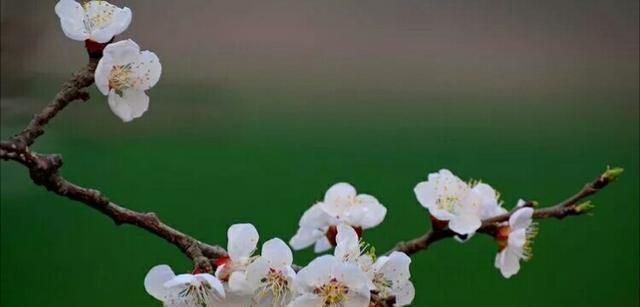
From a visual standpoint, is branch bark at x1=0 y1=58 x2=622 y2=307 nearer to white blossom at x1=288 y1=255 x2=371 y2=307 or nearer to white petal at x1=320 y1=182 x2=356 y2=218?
white blossom at x1=288 y1=255 x2=371 y2=307

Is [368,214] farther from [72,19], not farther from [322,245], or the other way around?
[72,19]

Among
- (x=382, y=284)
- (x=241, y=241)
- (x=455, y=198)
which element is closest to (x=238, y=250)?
(x=241, y=241)

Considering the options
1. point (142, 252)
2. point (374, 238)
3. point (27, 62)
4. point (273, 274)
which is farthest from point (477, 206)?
point (27, 62)

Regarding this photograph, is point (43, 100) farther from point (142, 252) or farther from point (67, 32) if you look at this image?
point (67, 32)

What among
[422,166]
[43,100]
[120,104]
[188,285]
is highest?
[43,100]

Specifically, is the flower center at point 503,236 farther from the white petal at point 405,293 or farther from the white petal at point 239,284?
the white petal at point 239,284

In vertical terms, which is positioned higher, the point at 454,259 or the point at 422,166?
the point at 422,166

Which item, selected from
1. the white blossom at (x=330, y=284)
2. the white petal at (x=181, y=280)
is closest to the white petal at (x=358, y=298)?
the white blossom at (x=330, y=284)
